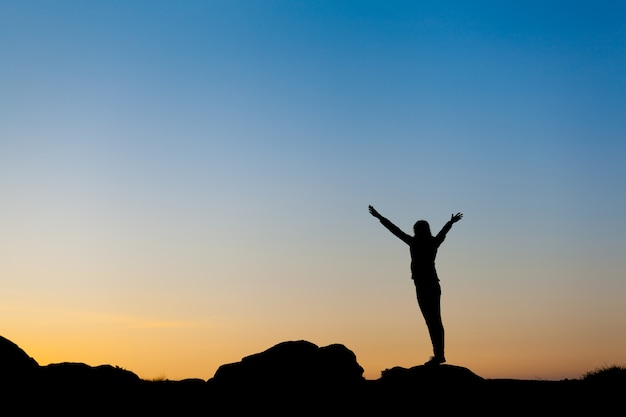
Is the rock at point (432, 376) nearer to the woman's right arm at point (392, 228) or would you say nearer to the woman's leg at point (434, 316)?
the woman's leg at point (434, 316)

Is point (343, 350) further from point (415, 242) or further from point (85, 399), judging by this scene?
point (85, 399)

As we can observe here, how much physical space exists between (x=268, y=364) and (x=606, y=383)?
24.1 ft

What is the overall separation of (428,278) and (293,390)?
4224 millimetres

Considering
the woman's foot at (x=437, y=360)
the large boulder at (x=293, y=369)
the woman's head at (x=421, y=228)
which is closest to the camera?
the large boulder at (x=293, y=369)

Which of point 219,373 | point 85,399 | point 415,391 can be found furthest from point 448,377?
point 85,399

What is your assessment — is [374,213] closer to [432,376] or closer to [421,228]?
[421,228]

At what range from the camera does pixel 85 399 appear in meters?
13.6

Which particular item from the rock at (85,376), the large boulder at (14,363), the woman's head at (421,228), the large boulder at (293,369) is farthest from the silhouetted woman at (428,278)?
the large boulder at (14,363)

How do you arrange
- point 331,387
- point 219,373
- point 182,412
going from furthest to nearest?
point 219,373, point 331,387, point 182,412

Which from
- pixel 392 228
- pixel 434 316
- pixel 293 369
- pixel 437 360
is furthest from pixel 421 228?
pixel 293 369

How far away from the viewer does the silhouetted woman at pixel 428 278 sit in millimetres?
16078

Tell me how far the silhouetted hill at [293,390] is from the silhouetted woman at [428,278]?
3.73 ft

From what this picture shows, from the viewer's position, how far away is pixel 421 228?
16.3 metres

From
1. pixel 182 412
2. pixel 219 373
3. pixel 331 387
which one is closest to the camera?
pixel 182 412
